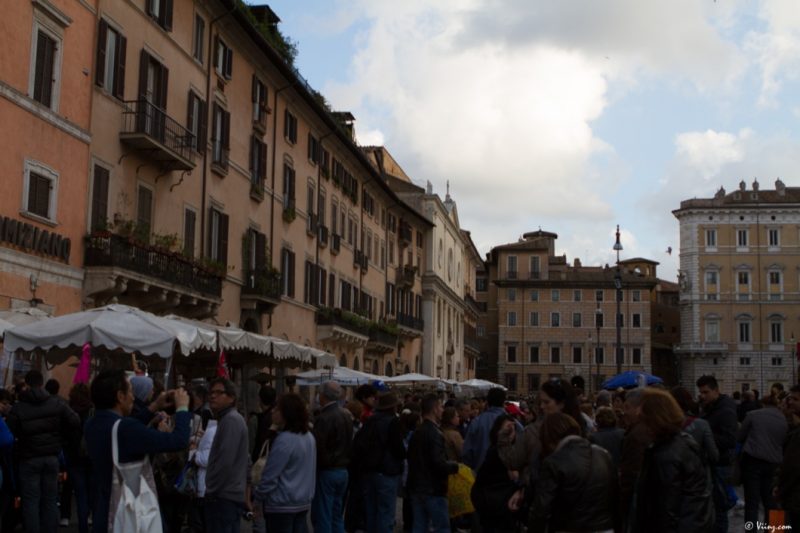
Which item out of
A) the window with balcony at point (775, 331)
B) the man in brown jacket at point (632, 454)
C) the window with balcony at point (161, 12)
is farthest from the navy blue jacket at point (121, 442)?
the window with balcony at point (775, 331)

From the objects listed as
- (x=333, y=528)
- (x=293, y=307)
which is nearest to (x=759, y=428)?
(x=333, y=528)

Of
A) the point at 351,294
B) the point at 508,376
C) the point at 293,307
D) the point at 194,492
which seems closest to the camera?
the point at 194,492

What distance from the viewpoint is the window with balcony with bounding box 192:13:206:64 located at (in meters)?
26.8

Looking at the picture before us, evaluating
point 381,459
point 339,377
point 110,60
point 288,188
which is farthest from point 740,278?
point 381,459

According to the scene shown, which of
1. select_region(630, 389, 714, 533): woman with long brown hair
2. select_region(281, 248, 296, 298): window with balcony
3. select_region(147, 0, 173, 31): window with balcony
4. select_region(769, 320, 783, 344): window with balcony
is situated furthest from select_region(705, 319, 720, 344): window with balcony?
select_region(630, 389, 714, 533): woman with long brown hair

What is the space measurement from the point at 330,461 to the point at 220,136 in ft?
65.8

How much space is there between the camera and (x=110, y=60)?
22.0 metres

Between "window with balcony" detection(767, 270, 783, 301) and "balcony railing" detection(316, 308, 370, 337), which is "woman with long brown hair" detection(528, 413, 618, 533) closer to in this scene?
"balcony railing" detection(316, 308, 370, 337)

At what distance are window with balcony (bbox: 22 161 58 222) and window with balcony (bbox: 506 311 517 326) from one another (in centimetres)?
7760

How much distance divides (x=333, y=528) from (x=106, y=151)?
13844mm

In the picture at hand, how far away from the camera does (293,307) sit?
3538 centimetres

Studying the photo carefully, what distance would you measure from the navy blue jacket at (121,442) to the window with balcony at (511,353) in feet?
291

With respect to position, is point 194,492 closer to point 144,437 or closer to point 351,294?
point 144,437

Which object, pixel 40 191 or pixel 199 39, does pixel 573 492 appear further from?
pixel 199 39
